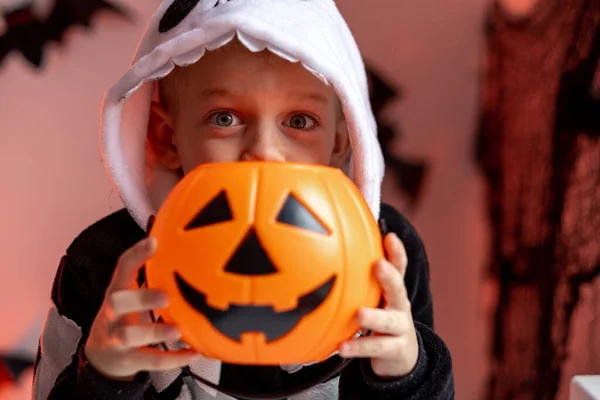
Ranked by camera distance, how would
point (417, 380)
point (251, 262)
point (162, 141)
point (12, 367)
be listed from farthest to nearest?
point (12, 367)
point (162, 141)
point (417, 380)
point (251, 262)

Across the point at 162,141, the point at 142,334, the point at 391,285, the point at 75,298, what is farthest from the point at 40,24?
the point at 391,285

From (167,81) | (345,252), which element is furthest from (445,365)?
(167,81)

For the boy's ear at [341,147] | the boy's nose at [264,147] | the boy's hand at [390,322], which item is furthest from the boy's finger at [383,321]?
the boy's ear at [341,147]

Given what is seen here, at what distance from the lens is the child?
A: 554 mm

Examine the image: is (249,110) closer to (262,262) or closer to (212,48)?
(212,48)

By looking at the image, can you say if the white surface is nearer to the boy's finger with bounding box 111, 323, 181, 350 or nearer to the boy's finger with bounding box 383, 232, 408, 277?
the boy's finger with bounding box 383, 232, 408, 277

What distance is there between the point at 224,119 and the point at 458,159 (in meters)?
0.49

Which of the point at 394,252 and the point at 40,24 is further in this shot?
the point at 40,24

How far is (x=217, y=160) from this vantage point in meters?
0.71

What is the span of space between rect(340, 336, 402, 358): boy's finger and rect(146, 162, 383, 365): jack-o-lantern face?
0.06 ft

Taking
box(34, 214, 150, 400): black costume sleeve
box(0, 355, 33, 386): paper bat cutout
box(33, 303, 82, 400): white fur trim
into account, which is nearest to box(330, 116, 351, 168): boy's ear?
box(34, 214, 150, 400): black costume sleeve

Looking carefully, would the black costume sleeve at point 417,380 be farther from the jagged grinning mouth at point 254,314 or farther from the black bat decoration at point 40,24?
the black bat decoration at point 40,24

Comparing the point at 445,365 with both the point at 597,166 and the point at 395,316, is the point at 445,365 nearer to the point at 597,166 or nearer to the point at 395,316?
the point at 395,316

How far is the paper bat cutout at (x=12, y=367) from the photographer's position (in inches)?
45.4
